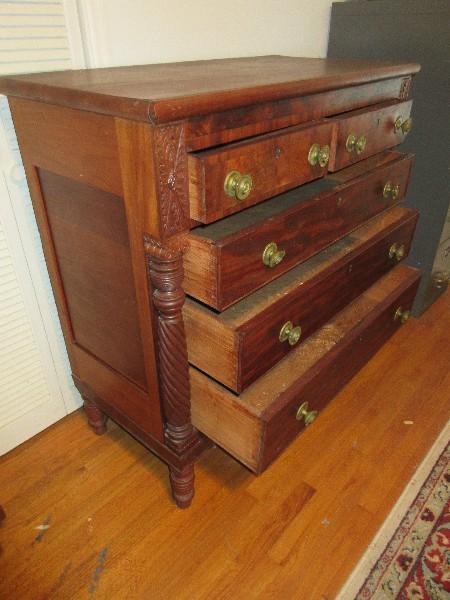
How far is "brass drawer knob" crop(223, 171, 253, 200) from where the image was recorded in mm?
764

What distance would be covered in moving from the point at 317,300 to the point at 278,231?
0.87ft

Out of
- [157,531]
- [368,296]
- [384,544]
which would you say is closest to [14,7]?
[368,296]

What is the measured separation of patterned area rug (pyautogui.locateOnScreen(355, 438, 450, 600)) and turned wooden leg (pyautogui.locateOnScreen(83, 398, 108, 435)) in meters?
0.85

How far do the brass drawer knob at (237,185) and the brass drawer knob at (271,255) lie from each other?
15 cm

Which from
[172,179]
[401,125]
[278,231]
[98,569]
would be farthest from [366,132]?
[98,569]

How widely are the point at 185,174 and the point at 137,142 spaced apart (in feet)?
0.29

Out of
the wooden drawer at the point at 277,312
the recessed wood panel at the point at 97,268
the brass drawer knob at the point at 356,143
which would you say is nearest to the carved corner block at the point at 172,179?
the recessed wood panel at the point at 97,268

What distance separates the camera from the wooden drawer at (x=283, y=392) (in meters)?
0.98

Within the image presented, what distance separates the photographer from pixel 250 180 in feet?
2.60

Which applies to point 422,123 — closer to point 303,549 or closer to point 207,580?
point 303,549

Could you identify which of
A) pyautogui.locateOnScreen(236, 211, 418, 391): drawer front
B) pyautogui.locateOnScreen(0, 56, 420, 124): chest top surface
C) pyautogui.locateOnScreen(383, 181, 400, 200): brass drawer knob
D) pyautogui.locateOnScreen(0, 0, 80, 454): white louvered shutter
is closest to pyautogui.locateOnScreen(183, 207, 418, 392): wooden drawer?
pyautogui.locateOnScreen(236, 211, 418, 391): drawer front

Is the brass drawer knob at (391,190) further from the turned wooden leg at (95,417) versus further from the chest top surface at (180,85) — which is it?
the turned wooden leg at (95,417)

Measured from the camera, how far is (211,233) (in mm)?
858

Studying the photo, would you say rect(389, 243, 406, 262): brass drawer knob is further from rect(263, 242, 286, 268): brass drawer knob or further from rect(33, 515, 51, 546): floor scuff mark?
rect(33, 515, 51, 546): floor scuff mark
